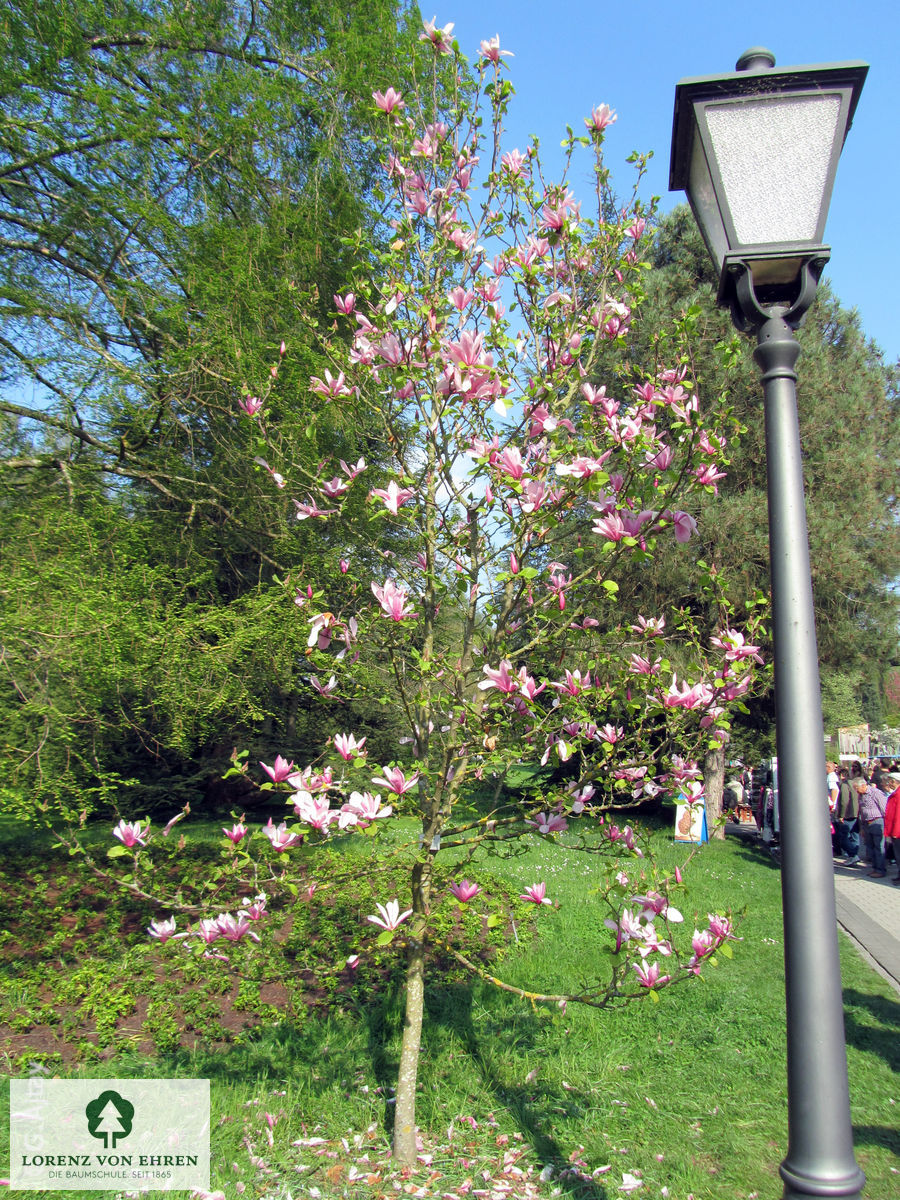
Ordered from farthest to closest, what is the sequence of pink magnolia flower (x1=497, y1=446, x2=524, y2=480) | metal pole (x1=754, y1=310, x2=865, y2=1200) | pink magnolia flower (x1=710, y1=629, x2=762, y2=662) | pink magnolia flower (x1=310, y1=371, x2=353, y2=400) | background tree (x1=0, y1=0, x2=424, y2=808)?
1. background tree (x1=0, y1=0, x2=424, y2=808)
2. pink magnolia flower (x1=310, y1=371, x2=353, y2=400)
3. pink magnolia flower (x1=710, y1=629, x2=762, y2=662)
4. pink magnolia flower (x1=497, y1=446, x2=524, y2=480)
5. metal pole (x1=754, y1=310, x2=865, y2=1200)

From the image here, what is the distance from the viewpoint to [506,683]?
296cm

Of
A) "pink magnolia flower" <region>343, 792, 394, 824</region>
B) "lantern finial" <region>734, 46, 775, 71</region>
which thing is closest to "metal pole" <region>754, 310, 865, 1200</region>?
"lantern finial" <region>734, 46, 775, 71</region>

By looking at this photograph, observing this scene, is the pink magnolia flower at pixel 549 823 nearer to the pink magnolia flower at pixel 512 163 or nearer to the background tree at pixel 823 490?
the pink magnolia flower at pixel 512 163

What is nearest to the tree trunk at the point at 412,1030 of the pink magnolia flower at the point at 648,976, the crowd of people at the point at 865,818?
the pink magnolia flower at the point at 648,976

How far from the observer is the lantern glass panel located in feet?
6.43

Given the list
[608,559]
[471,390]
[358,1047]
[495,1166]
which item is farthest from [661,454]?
[358,1047]

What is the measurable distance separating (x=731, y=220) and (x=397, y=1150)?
142 inches

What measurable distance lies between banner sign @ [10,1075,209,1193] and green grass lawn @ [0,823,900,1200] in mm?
129

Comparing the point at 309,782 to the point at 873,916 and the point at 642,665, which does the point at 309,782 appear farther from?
the point at 873,916

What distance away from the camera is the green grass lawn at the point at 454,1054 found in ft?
11.1

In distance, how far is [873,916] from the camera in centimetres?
873

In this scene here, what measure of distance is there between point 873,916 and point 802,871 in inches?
336

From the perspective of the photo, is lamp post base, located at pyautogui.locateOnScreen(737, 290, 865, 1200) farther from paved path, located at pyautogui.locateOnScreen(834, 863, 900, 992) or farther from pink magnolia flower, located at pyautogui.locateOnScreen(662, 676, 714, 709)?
paved path, located at pyautogui.locateOnScreen(834, 863, 900, 992)

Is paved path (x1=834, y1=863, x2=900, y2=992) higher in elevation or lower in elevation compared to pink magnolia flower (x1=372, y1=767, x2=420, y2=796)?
lower
